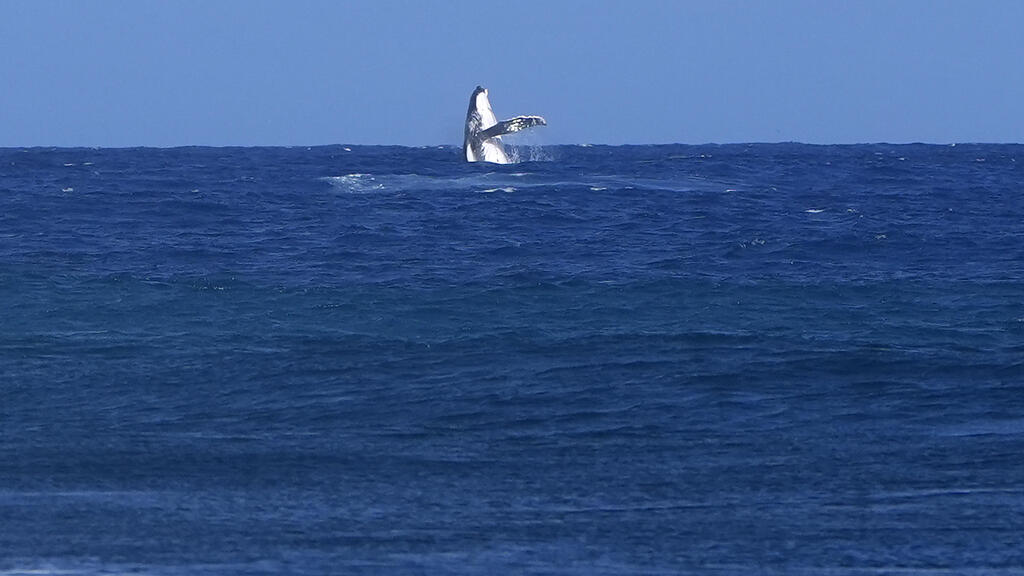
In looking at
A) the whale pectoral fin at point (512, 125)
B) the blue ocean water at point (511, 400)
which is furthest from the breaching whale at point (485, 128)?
the blue ocean water at point (511, 400)

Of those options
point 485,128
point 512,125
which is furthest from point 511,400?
point 485,128

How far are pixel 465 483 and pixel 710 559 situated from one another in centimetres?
237

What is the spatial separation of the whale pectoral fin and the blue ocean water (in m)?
19.0

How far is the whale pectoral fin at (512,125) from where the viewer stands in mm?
49688

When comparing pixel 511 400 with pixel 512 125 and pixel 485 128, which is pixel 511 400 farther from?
pixel 485 128

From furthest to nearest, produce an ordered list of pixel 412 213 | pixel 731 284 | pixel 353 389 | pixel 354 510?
pixel 412 213 < pixel 731 284 < pixel 353 389 < pixel 354 510

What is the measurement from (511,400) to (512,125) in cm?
3842

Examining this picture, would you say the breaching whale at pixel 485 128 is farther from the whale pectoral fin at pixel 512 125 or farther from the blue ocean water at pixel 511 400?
the blue ocean water at pixel 511 400

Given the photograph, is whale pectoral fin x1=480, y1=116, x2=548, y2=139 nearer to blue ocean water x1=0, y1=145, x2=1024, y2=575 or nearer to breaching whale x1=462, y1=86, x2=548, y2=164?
breaching whale x1=462, y1=86, x2=548, y2=164

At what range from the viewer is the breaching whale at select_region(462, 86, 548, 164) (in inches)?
2007

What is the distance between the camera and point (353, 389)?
14062mm

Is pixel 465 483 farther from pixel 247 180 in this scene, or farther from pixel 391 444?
pixel 247 180

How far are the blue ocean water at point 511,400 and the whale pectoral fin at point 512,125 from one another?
19017 mm

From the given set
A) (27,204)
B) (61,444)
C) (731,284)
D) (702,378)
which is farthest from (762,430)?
(27,204)
